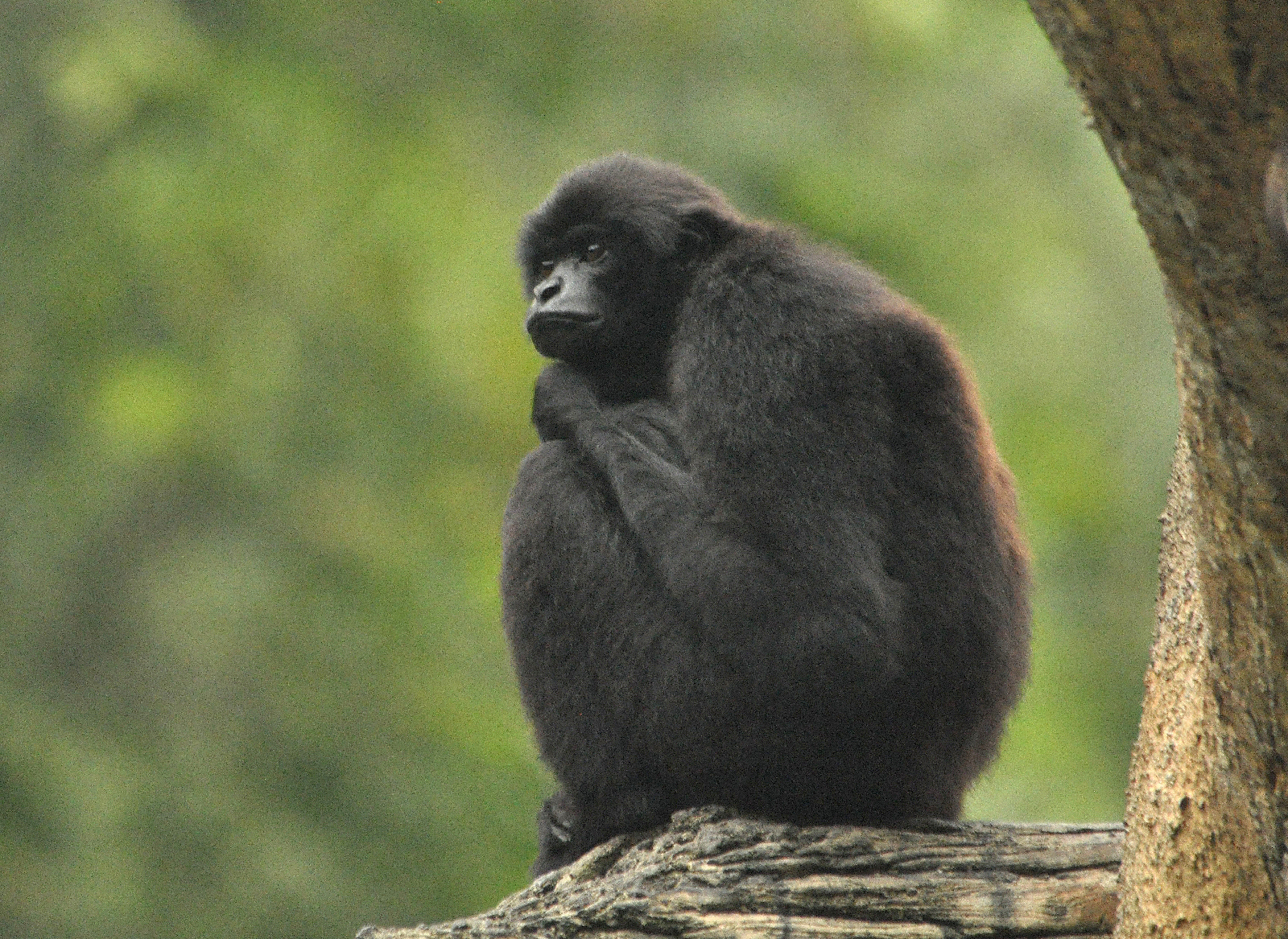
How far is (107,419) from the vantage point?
10.4 metres

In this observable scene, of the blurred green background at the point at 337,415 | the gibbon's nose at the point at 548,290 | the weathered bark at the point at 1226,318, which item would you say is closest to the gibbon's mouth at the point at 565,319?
the gibbon's nose at the point at 548,290

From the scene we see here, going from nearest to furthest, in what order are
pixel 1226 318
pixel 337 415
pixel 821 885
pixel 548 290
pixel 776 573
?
pixel 1226 318, pixel 821 885, pixel 776 573, pixel 548 290, pixel 337 415

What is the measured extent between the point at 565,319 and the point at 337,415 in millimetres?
5329

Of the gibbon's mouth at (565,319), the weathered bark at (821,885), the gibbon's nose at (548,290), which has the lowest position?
the weathered bark at (821,885)

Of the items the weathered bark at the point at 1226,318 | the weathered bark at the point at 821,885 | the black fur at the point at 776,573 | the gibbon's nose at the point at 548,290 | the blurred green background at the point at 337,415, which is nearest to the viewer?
the weathered bark at the point at 1226,318

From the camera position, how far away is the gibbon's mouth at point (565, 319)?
5.63m

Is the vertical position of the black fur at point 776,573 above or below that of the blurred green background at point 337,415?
below

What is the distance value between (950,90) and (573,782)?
8.00 m

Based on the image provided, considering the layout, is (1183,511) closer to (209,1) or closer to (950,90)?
(950,90)

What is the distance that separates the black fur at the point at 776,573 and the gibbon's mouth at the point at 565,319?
489mm

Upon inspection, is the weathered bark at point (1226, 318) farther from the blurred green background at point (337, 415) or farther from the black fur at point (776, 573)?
the blurred green background at point (337, 415)

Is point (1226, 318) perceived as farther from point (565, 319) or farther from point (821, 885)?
point (565, 319)

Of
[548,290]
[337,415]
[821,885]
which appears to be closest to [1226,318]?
[821,885]

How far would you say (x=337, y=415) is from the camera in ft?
35.0
